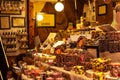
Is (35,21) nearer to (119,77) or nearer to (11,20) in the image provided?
(11,20)

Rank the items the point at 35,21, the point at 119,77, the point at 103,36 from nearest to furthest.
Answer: the point at 119,77
the point at 103,36
the point at 35,21

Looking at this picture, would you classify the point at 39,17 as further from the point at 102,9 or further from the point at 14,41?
the point at 102,9

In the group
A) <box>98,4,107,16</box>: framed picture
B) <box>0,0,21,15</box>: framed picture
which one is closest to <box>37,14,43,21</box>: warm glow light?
<box>0,0,21,15</box>: framed picture

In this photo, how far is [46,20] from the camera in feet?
34.5

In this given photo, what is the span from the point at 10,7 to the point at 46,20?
2228 mm

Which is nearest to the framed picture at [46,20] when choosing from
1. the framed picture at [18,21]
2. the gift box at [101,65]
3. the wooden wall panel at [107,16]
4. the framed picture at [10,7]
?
the framed picture at [18,21]

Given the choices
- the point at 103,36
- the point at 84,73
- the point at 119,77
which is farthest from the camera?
the point at 103,36

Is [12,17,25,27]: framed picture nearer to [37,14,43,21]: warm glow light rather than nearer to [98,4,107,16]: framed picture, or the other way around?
[37,14,43,21]: warm glow light

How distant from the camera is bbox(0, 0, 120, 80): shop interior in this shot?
9.84 feet

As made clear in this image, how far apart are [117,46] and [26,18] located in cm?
→ 647

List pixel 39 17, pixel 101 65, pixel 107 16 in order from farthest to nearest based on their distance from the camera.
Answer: pixel 39 17
pixel 107 16
pixel 101 65

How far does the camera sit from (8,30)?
28.9ft

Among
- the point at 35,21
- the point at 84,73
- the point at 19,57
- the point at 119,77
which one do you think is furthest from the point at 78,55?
the point at 35,21

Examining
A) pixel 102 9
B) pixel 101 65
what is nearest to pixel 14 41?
pixel 102 9
